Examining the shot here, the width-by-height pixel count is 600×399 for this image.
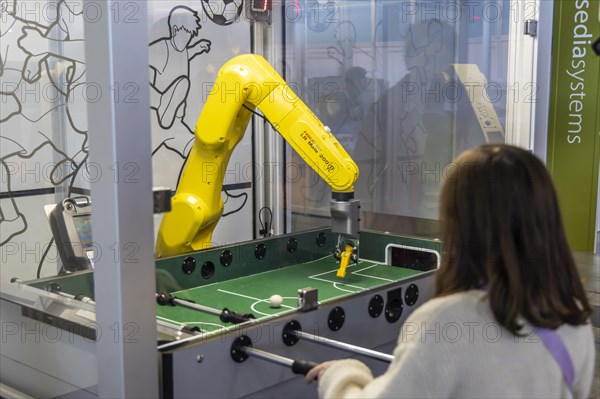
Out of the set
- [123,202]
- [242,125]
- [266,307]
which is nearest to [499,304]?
[123,202]

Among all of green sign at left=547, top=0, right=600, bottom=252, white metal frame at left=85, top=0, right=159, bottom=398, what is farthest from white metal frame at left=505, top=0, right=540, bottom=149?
white metal frame at left=85, top=0, right=159, bottom=398

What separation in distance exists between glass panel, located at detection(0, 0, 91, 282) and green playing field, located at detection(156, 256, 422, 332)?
50 centimetres

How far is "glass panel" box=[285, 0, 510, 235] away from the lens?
4445mm

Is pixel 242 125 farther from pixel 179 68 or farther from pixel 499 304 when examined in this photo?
pixel 499 304

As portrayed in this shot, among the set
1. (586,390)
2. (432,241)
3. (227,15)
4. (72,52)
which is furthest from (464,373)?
(227,15)

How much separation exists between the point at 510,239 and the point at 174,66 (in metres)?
2.66

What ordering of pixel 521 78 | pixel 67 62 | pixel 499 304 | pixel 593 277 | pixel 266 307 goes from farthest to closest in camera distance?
pixel 593 277 < pixel 521 78 < pixel 266 307 < pixel 67 62 < pixel 499 304

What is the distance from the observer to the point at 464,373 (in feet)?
4.53

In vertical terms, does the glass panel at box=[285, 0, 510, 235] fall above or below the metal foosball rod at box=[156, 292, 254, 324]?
above

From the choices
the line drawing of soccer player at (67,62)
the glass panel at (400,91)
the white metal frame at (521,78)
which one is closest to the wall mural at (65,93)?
the line drawing of soccer player at (67,62)

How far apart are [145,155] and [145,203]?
0.12 m

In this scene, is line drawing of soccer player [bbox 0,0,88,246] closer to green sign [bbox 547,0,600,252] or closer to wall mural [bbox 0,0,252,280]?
wall mural [bbox 0,0,252,280]

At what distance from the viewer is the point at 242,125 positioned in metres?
3.11

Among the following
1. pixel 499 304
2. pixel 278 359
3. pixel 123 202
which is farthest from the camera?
pixel 278 359
